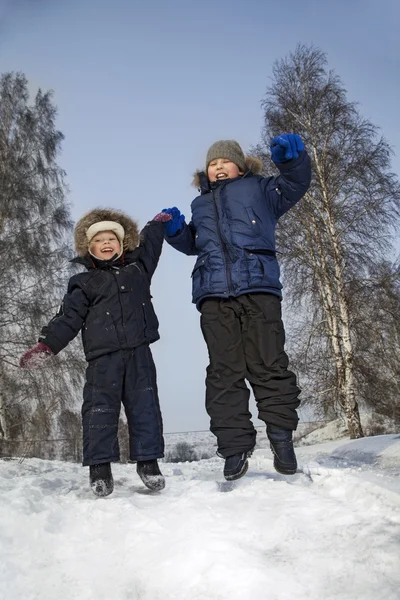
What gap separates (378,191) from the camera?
10.1 m

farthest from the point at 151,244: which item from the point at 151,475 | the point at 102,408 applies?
the point at 151,475

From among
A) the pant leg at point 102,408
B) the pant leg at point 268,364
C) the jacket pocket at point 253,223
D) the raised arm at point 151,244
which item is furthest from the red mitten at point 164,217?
the pant leg at point 102,408

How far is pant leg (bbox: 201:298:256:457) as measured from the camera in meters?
3.06

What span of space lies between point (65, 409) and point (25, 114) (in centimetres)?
699

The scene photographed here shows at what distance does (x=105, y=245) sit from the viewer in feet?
11.9

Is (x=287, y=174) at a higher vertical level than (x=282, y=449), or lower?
higher

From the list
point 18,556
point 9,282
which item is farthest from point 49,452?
point 18,556

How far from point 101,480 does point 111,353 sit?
738 millimetres

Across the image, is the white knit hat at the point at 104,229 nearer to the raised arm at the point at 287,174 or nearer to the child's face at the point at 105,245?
the child's face at the point at 105,245

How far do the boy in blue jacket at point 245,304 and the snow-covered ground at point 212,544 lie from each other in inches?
15.0

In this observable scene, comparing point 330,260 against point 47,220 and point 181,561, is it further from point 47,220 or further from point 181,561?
point 181,561

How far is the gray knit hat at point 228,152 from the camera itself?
3752 millimetres

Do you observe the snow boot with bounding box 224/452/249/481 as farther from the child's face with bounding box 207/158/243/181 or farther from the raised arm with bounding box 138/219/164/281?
the child's face with bounding box 207/158/243/181

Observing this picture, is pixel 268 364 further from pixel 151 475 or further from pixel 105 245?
pixel 105 245
